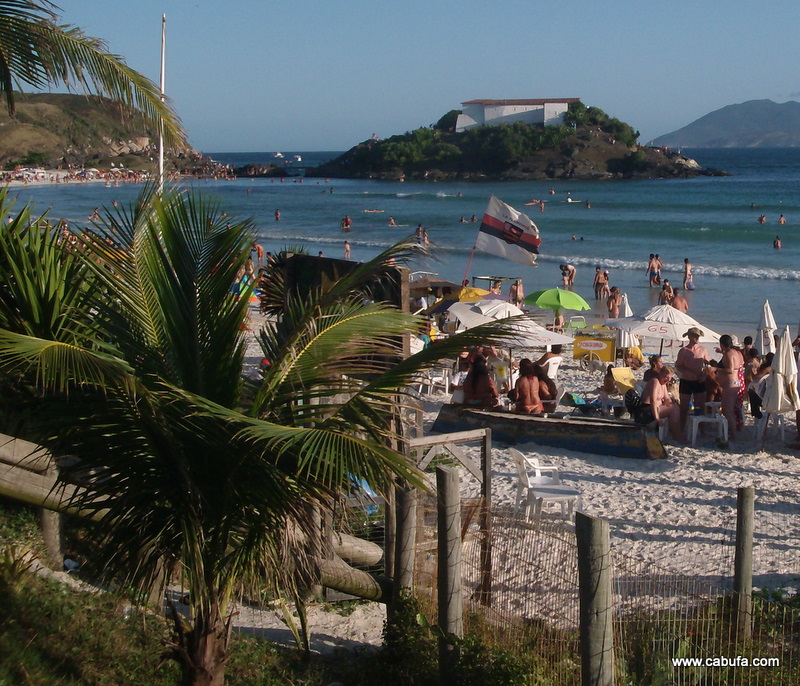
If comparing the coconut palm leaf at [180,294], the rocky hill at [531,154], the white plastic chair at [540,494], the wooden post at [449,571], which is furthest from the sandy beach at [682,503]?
the rocky hill at [531,154]

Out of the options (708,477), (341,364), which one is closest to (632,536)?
(708,477)

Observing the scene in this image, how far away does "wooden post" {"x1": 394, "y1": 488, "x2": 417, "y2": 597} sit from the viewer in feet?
15.3

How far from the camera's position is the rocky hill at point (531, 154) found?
89.4 metres

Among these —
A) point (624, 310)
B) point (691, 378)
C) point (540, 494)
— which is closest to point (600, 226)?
point (624, 310)

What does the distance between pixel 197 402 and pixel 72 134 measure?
1516 inches

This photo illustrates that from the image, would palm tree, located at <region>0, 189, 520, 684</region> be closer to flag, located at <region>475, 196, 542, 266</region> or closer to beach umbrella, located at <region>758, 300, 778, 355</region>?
beach umbrella, located at <region>758, 300, 778, 355</region>

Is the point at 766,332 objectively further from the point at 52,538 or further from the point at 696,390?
the point at 52,538

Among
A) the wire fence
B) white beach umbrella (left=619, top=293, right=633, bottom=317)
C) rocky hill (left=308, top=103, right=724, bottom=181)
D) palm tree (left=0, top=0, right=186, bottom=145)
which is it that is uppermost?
rocky hill (left=308, top=103, right=724, bottom=181)

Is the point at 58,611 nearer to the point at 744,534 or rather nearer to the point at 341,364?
the point at 341,364

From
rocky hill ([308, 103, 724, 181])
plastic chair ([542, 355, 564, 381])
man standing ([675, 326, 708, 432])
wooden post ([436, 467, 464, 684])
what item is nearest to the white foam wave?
plastic chair ([542, 355, 564, 381])

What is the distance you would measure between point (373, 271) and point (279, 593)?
1414 millimetres

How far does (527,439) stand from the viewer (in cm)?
1009

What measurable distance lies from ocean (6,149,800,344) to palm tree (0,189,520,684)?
410 mm

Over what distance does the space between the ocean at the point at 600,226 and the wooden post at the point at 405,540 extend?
1367 mm
